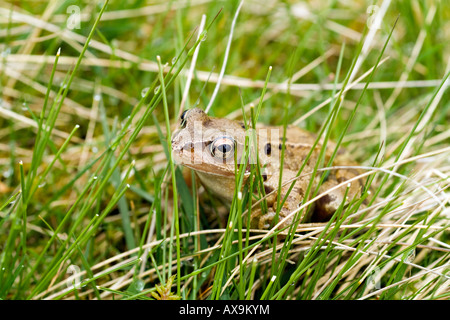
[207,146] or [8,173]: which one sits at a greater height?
[8,173]

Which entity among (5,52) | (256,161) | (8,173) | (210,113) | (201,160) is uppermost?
(5,52)

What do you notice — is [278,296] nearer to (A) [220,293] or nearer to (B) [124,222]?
(A) [220,293]

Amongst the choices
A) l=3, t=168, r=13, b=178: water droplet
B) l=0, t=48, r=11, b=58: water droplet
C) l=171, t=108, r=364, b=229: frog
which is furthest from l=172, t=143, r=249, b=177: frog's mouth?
l=0, t=48, r=11, b=58: water droplet

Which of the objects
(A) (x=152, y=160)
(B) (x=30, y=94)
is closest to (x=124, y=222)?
(A) (x=152, y=160)

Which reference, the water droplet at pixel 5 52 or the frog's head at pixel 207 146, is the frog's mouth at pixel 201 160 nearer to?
the frog's head at pixel 207 146

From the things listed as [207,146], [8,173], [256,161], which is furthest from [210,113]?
[8,173]

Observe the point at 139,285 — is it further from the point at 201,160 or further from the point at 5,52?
the point at 5,52
